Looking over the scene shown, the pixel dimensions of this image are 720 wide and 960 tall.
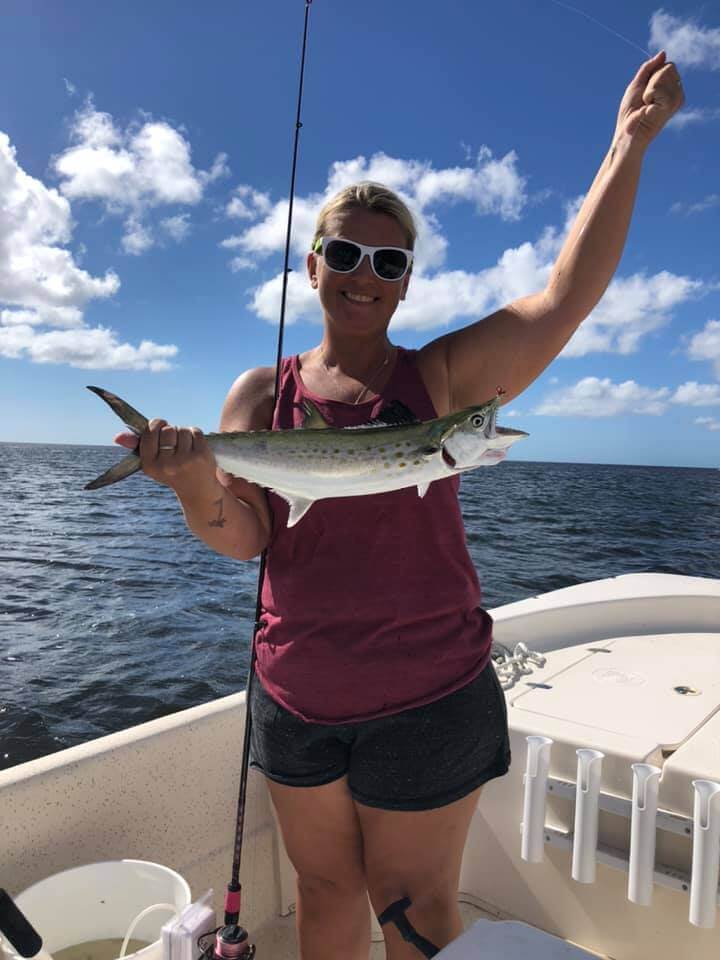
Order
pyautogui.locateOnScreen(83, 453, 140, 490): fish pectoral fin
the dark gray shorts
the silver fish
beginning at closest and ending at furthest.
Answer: the silver fish < pyautogui.locateOnScreen(83, 453, 140, 490): fish pectoral fin < the dark gray shorts

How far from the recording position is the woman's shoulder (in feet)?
8.79

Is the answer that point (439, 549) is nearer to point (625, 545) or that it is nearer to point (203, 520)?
point (203, 520)

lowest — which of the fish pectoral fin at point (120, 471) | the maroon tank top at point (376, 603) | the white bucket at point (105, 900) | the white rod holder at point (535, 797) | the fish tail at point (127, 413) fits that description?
the white bucket at point (105, 900)

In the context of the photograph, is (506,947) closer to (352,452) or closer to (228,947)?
(228,947)

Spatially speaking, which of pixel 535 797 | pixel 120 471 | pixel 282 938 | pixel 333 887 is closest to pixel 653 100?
pixel 120 471

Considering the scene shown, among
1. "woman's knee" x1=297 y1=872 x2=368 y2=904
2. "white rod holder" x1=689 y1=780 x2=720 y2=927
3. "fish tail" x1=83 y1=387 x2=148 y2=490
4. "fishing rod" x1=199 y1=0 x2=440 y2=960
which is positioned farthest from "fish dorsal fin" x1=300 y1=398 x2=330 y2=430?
"white rod holder" x1=689 y1=780 x2=720 y2=927

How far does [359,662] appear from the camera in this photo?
2307 millimetres

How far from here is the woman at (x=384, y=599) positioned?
90.9 inches

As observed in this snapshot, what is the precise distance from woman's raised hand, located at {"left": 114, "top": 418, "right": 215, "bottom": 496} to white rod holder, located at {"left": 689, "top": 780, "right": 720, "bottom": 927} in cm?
234

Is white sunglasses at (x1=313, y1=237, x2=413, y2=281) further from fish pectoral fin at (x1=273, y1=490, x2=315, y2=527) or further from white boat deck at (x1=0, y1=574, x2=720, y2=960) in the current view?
white boat deck at (x1=0, y1=574, x2=720, y2=960)

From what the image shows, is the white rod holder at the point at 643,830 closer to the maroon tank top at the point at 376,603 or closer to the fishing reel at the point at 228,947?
the maroon tank top at the point at 376,603

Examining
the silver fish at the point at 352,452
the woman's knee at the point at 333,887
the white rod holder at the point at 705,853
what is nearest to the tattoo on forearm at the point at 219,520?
the silver fish at the point at 352,452

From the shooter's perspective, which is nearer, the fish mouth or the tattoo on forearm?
the fish mouth

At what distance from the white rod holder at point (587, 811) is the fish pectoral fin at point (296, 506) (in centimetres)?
188
